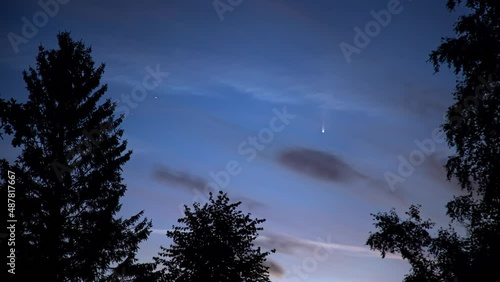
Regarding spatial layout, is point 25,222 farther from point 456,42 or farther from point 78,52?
point 456,42

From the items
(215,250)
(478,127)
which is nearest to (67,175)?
(215,250)

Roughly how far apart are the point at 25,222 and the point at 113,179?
3.75 meters

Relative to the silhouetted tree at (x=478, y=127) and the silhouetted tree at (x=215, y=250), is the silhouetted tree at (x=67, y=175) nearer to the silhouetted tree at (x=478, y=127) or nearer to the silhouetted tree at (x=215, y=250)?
the silhouetted tree at (x=215, y=250)

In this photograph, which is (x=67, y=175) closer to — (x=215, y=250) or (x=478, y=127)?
(x=215, y=250)

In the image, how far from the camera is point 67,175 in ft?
49.8

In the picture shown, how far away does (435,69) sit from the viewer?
45.1ft

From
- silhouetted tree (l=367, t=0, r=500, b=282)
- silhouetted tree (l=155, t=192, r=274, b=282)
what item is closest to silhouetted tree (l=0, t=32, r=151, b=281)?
silhouetted tree (l=155, t=192, r=274, b=282)

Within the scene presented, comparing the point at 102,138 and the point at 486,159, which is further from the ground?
the point at 102,138

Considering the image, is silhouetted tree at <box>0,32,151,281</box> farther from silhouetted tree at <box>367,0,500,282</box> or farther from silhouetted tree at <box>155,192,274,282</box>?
silhouetted tree at <box>367,0,500,282</box>

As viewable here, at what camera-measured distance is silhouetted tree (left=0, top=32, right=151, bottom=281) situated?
556 inches

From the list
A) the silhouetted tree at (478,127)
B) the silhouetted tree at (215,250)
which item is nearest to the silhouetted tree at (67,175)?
the silhouetted tree at (215,250)

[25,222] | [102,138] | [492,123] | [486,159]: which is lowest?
[25,222]

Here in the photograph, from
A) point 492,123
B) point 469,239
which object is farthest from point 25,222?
point 469,239

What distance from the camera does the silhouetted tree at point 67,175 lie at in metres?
14.1
